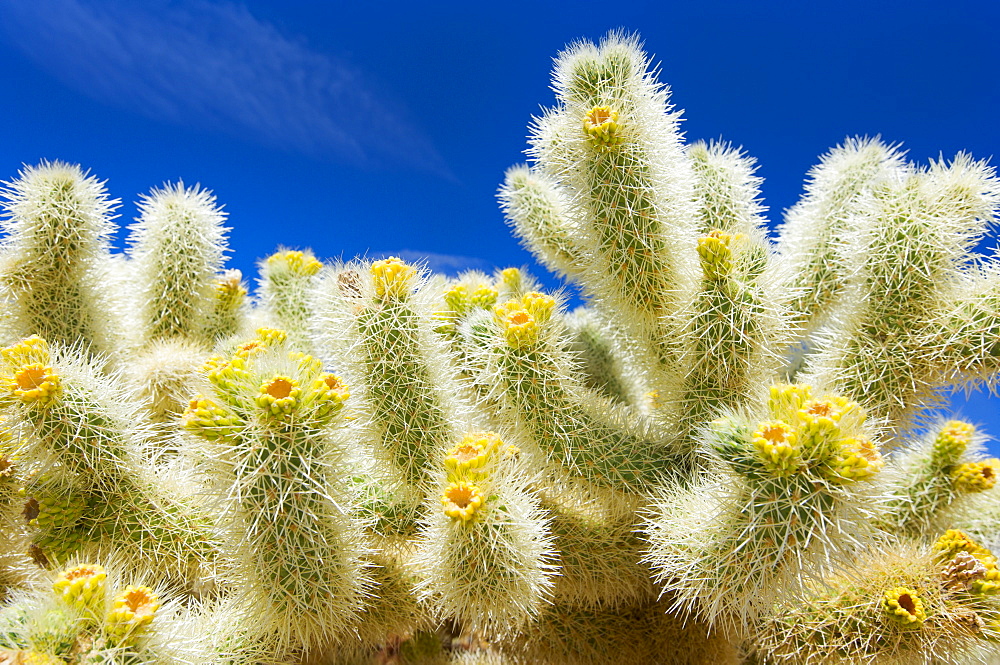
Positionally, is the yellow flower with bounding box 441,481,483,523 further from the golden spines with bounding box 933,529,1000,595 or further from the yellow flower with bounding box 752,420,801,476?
the golden spines with bounding box 933,529,1000,595

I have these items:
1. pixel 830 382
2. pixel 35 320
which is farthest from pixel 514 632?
pixel 35 320

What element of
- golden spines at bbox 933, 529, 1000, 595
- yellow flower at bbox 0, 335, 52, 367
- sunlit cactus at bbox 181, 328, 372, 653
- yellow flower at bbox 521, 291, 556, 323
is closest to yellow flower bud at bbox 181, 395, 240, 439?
sunlit cactus at bbox 181, 328, 372, 653

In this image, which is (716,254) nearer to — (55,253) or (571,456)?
(571,456)

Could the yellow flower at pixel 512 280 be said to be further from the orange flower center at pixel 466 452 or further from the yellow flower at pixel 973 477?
the yellow flower at pixel 973 477

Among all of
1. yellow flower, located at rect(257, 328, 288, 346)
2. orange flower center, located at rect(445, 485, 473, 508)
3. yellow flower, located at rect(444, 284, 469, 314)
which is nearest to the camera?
orange flower center, located at rect(445, 485, 473, 508)

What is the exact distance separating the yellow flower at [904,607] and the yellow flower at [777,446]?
3.44 ft

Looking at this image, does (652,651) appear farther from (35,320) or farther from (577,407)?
(35,320)

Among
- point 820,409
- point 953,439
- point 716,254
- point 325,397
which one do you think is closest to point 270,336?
point 325,397

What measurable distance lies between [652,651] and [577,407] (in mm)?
1487

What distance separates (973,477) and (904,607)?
97cm

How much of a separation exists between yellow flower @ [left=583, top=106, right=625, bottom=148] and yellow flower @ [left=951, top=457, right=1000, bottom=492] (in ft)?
7.52

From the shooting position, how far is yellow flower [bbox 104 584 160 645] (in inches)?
69.7

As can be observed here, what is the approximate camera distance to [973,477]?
2.82 meters

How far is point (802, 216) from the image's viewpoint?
3.59 m
